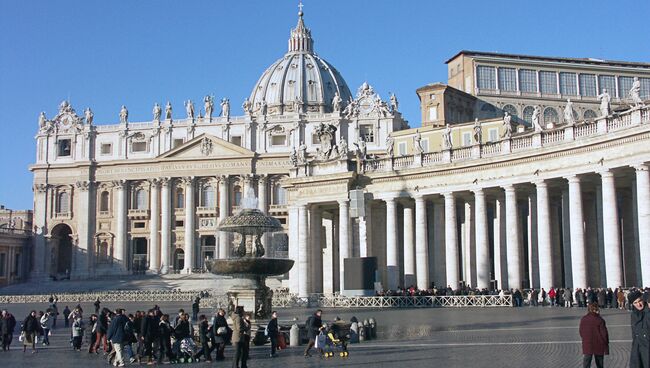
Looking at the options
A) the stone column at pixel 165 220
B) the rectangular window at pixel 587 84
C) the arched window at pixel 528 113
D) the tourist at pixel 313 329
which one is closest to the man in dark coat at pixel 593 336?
the tourist at pixel 313 329

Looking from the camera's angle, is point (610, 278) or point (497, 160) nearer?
point (610, 278)

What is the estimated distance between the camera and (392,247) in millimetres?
44375

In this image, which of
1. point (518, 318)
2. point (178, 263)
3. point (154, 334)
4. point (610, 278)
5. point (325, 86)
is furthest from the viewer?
point (325, 86)

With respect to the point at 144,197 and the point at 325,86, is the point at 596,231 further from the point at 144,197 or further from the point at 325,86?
the point at 325,86

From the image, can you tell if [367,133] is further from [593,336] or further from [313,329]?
[593,336]

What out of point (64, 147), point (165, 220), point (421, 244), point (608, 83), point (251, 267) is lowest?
point (251, 267)

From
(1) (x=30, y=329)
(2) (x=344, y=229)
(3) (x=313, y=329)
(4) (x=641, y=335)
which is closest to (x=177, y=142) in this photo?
(2) (x=344, y=229)

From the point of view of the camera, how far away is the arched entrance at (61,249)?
106250mm

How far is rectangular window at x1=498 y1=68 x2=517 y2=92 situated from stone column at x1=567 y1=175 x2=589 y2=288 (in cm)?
4455

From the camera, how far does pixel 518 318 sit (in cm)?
2983

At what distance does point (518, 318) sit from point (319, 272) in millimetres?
19468

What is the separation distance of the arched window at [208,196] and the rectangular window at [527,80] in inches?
1668

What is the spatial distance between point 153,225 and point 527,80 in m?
50.3

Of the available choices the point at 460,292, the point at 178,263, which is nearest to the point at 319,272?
the point at 460,292
